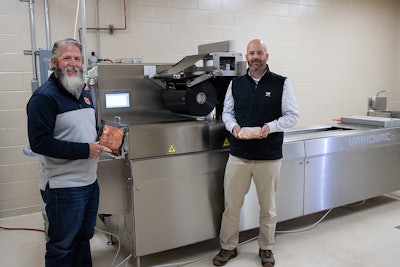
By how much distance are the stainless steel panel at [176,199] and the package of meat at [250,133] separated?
0.33 metres

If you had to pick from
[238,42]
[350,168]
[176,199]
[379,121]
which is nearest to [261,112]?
[176,199]

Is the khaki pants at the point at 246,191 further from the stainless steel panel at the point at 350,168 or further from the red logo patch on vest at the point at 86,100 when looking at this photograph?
the red logo patch on vest at the point at 86,100

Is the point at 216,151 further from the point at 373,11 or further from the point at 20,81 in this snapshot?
the point at 373,11

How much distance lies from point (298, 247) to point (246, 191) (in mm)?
703

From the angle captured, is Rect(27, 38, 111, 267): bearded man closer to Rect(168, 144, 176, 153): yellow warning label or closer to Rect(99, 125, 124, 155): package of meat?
Rect(99, 125, 124, 155): package of meat

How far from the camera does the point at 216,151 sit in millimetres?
2615

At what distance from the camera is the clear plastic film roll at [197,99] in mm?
2498

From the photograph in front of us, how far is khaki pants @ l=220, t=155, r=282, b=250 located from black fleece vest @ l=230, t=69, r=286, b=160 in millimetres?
63

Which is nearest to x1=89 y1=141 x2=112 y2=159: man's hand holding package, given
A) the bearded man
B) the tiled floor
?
the bearded man

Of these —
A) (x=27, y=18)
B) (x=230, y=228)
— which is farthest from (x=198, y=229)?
(x=27, y=18)

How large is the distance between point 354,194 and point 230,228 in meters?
1.43

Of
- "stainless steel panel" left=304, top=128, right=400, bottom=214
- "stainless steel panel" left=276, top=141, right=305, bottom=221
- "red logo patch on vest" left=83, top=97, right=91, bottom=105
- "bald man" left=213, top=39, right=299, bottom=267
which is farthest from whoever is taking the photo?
"stainless steel panel" left=304, top=128, right=400, bottom=214

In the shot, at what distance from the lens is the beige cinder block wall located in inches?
134

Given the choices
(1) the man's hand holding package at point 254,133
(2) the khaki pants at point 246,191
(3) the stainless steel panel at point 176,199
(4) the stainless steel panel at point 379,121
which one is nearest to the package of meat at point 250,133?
(1) the man's hand holding package at point 254,133
